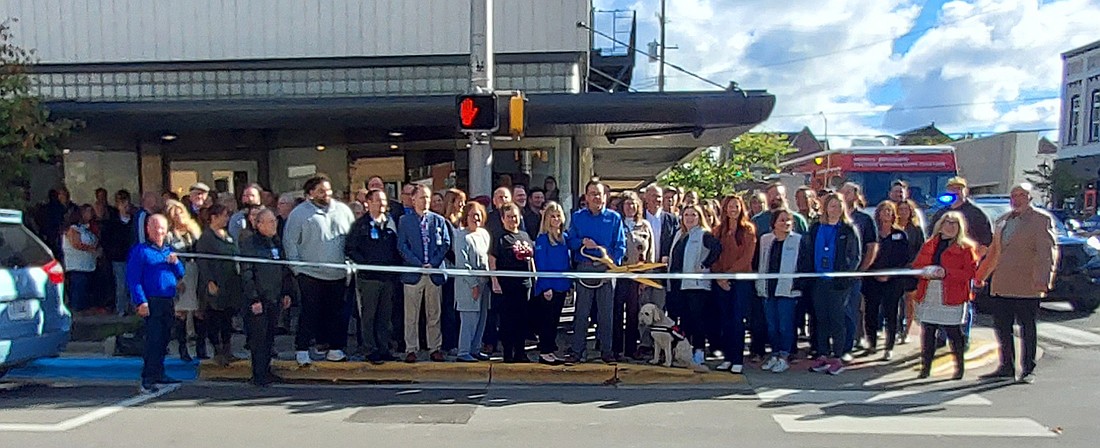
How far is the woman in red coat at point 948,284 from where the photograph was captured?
7059mm

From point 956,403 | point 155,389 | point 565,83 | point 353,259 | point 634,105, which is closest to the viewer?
point 956,403

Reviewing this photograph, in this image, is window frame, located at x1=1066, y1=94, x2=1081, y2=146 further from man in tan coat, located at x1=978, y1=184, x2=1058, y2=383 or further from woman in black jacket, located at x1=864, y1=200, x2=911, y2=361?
man in tan coat, located at x1=978, y1=184, x2=1058, y2=383

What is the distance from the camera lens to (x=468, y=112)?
812 centimetres

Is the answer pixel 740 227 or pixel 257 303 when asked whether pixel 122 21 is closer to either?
pixel 257 303

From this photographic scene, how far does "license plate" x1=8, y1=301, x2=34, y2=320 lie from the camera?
256 inches

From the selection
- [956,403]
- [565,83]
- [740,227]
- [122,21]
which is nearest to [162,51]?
[122,21]

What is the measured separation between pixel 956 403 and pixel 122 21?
12.4 meters

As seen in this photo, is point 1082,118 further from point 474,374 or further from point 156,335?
point 156,335

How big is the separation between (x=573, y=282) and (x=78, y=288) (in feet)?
20.8

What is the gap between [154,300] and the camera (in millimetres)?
6801

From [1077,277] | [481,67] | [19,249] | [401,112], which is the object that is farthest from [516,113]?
[1077,277]

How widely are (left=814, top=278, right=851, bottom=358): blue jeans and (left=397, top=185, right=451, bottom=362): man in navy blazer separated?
368cm

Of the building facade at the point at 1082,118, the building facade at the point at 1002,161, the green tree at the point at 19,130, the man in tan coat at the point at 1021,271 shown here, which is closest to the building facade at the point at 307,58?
the green tree at the point at 19,130

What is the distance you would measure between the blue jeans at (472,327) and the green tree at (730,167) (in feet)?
66.8
